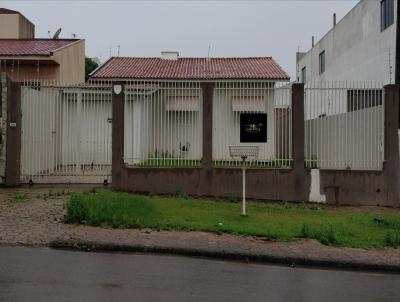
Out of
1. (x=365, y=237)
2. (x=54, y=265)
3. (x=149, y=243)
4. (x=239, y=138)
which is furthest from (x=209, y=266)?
(x=239, y=138)

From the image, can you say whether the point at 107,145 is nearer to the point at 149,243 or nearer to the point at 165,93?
the point at 165,93

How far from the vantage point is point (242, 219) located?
10492mm

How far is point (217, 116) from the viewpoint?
13312 mm

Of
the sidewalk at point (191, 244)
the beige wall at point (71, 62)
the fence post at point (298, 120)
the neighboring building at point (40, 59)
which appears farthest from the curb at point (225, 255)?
the beige wall at point (71, 62)

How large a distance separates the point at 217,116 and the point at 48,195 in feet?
14.8

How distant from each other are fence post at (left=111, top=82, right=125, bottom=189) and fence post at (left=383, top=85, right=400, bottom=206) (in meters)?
6.43

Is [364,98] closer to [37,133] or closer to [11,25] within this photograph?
[37,133]

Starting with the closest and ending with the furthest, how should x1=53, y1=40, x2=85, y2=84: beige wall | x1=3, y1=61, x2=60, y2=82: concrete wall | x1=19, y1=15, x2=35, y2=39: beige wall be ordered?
x1=3, y1=61, x2=60, y2=82: concrete wall → x1=53, y1=40, x2=85, y2=84: beige wall → x1=19, y1=15, x2=35, y2=39: beige wall

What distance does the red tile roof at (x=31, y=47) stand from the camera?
62.5 feet

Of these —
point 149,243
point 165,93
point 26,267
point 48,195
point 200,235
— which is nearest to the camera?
point 26,267

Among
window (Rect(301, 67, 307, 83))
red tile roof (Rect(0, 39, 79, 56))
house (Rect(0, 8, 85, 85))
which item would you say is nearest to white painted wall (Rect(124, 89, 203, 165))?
house (Rect(0, 8, 85, 85))

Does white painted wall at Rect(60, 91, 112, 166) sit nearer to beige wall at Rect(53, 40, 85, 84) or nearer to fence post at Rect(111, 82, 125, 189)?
fence post at Rect(111, 82, 125, 189)

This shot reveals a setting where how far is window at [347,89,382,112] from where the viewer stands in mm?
13109

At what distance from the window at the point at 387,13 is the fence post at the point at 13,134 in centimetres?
1894
